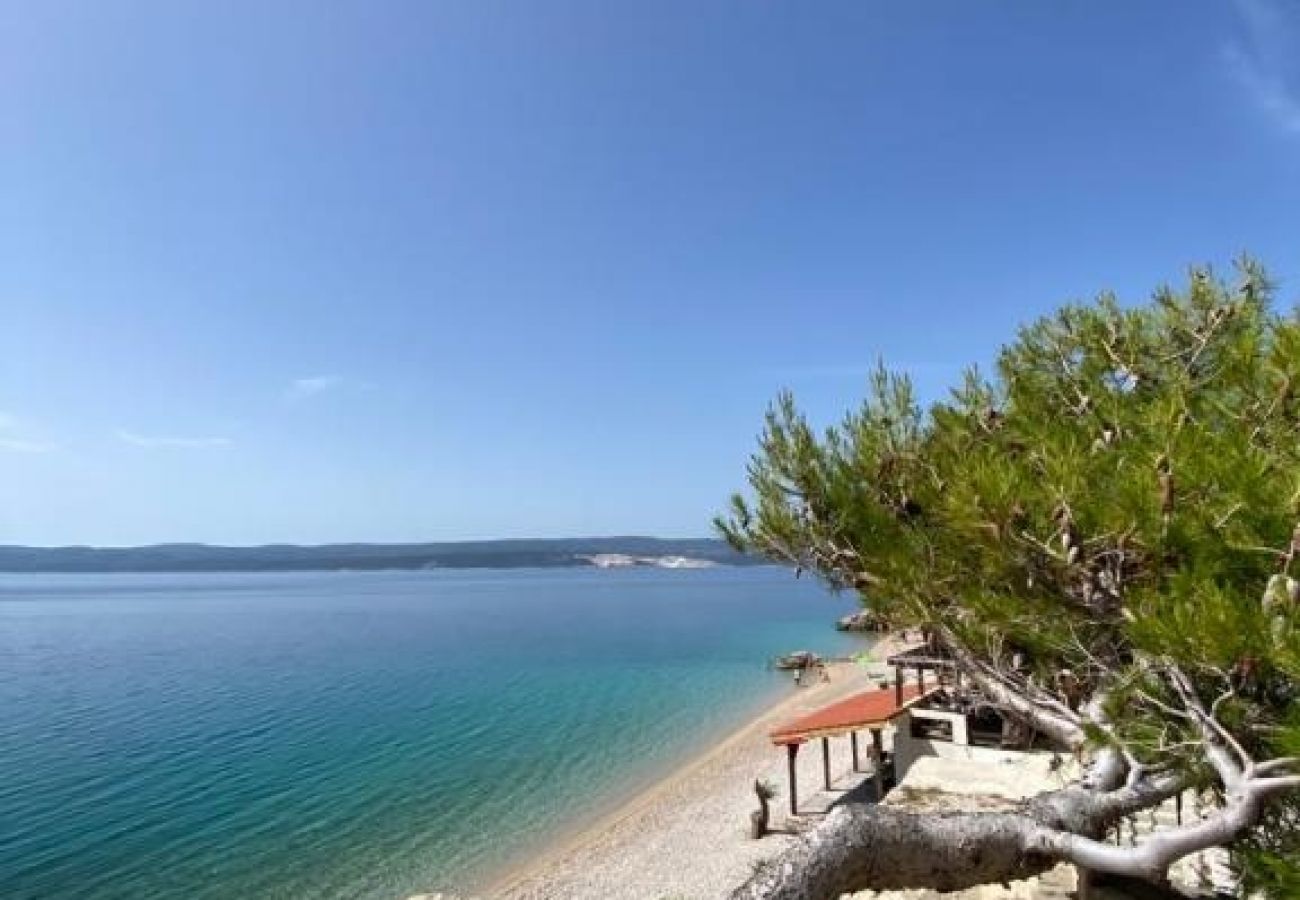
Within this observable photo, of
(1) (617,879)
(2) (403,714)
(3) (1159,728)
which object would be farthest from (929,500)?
(2) (403,714)

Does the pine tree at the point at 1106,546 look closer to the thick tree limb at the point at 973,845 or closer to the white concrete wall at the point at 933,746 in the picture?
the thick tree limb at the point at 973,845

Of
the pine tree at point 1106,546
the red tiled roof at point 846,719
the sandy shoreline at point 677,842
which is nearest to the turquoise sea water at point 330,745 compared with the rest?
the sandy shoreline at point 677,842

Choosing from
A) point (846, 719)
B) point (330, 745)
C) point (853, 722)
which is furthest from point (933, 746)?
point (330, 745)

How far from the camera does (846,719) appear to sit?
18.3m

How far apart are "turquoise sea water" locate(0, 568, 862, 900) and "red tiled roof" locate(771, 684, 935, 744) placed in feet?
24.8

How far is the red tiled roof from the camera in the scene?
17.8m

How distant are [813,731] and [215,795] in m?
18.4

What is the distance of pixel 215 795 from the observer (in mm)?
24984

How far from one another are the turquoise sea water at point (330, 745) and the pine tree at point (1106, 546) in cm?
1555

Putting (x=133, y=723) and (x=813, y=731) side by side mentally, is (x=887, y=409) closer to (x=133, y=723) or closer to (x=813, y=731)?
(x=813, y=731)

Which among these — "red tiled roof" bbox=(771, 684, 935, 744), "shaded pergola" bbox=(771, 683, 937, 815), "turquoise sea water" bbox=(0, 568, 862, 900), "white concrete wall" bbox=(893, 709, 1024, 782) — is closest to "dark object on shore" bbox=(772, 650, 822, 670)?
"turquoise sea water" bbox=(0, 568, 862, 900)

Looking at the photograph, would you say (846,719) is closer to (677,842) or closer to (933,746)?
(933,746)

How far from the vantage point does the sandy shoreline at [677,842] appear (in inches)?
687

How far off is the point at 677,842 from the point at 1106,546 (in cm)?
1788
